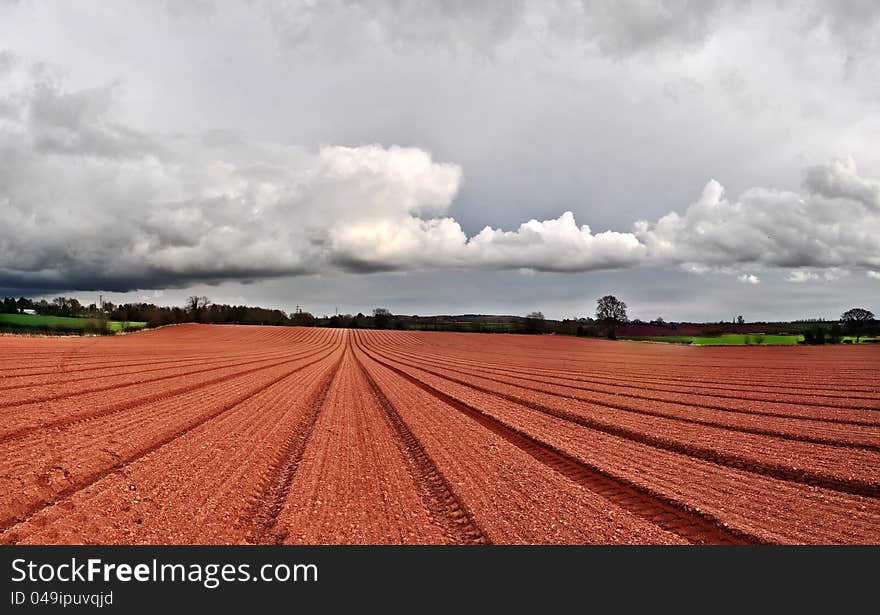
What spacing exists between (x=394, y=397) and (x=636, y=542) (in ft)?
50.1

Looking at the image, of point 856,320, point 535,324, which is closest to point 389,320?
point 535,324

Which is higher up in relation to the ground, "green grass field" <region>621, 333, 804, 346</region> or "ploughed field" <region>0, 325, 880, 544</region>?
"green grass field" <region>621, 333, 804, 346</region>

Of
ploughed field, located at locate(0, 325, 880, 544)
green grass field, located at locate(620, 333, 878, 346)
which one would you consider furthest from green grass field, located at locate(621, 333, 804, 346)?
ploughed field, located at locate(0, 325, 880, 544)

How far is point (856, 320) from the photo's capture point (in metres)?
90.8

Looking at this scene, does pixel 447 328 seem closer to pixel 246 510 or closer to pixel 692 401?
pixel 692 401

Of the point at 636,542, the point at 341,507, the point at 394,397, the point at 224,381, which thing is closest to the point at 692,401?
the point at 394,397

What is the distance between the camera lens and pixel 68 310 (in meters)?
137

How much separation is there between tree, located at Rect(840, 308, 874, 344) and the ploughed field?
3338 inches

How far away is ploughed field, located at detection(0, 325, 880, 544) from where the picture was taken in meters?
7.57

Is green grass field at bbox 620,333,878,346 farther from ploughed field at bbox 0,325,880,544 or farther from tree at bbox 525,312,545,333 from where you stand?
ploughed field at bbox 0,325,880,544

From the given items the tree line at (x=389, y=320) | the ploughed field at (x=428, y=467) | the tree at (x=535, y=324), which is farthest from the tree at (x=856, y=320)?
the ploughed field at (x=428, y=467)

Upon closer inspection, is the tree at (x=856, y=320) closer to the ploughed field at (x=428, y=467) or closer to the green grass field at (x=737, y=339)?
the green grass field at (x=737, y=339)

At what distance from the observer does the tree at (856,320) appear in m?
89.3

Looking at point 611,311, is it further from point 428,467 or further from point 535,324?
point 428,467
